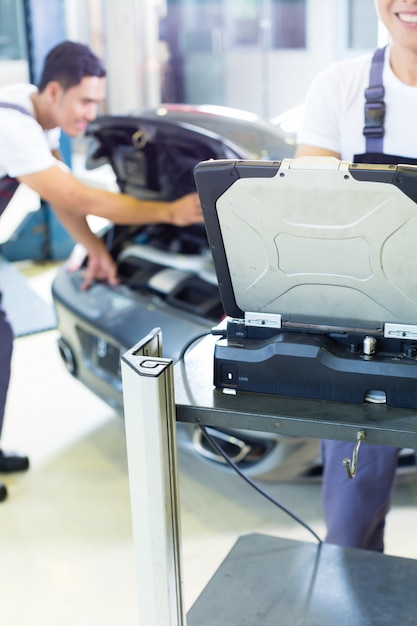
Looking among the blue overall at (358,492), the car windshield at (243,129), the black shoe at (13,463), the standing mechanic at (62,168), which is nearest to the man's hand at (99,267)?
the standing mechanic at (62,168)

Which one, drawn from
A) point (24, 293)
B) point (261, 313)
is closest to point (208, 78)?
point (24, 293)

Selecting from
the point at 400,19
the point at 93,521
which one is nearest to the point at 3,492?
the point at 93,521

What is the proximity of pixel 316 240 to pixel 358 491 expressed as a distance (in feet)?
2.77

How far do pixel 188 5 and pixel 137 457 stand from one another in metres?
8.66

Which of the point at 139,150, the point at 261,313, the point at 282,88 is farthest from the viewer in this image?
the point at 282,88

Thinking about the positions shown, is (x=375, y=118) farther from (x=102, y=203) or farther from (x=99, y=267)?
(x=99, y=267)

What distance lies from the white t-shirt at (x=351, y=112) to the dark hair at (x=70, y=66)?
1.27 meters

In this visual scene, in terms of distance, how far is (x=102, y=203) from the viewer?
278 cm

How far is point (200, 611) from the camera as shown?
1621 mm

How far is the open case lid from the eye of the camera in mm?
1242

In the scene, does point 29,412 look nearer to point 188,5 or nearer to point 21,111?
point 21,111

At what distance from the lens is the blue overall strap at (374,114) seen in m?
1.74

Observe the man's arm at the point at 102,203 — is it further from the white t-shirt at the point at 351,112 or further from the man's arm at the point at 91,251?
the white t-shirt at the point at 351,112

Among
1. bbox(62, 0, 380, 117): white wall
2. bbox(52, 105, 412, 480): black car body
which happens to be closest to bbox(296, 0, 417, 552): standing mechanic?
bbox(52, 105, 412, 480): black car body
